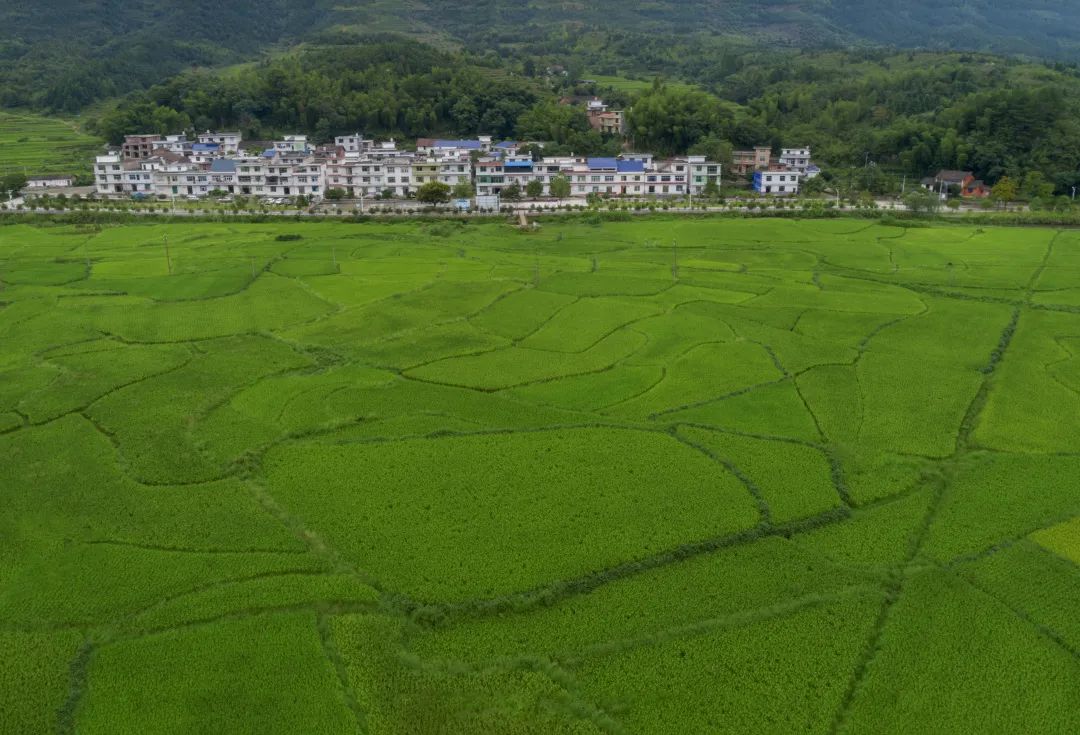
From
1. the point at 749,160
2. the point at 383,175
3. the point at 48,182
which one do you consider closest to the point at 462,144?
the point at 383,175

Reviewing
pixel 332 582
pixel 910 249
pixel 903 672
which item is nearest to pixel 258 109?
pixel 910 249

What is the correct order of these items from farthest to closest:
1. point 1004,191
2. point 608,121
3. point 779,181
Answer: point 608,121 < point 779,181 < point 1004,191

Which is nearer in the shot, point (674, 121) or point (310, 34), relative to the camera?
point (674, 121)

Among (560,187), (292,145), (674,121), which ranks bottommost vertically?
(560,187)

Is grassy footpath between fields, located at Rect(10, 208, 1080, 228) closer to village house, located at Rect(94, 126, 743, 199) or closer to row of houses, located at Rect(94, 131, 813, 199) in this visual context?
row of houses, located at Rect(94, 131, 813, 199)

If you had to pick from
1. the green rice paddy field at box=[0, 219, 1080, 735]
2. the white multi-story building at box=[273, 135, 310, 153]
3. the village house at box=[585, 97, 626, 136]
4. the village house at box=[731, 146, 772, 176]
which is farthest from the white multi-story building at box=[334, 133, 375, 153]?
the green rice paddy field at box=[0, 219, 1080, 735]

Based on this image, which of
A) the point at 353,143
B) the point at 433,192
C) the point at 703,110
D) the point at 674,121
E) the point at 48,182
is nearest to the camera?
the point at 433,192

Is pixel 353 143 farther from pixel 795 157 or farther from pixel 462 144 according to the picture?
pixel 795 157
